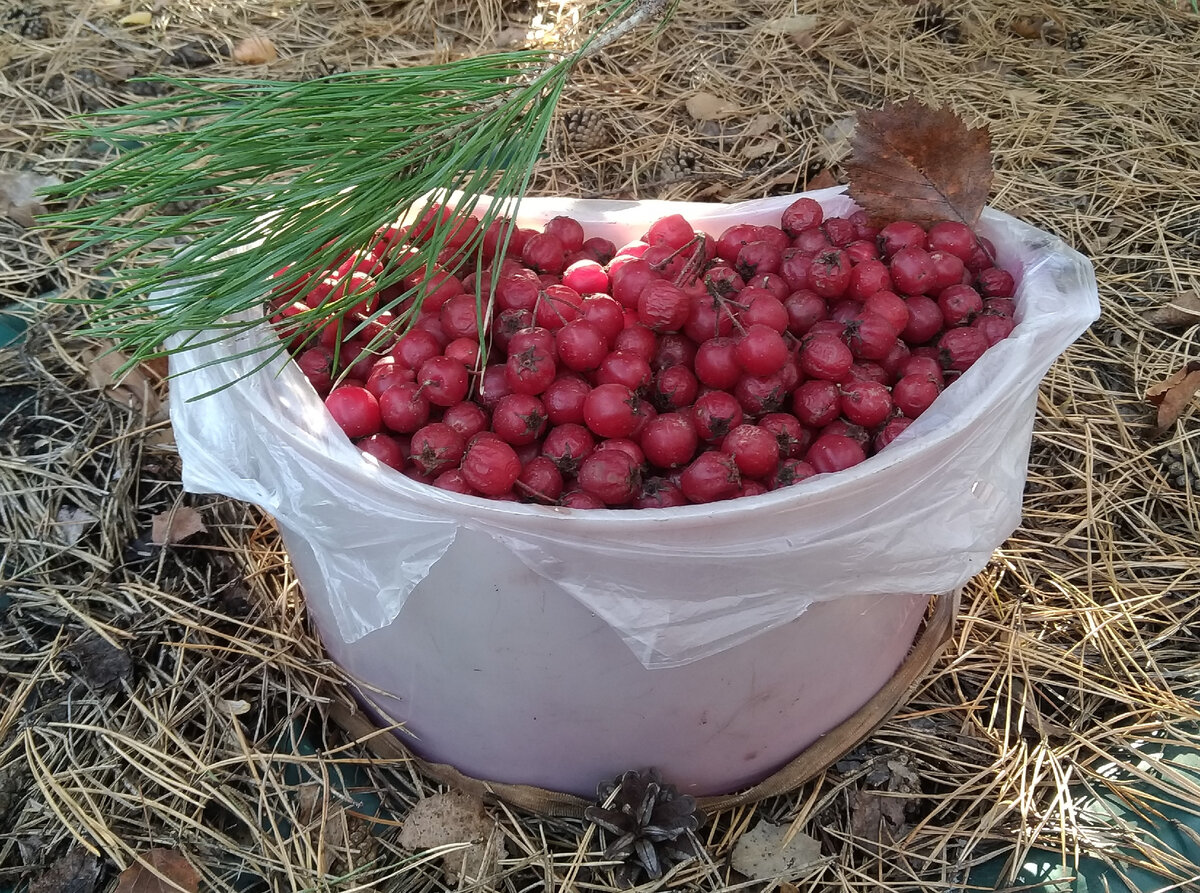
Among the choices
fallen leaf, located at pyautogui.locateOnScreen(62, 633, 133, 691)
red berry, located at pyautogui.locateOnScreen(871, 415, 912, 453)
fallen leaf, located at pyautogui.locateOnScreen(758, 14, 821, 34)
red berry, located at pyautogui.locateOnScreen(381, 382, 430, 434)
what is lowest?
fallen leaf, located at pyautogui.locateOnScreen(62, 633, 133, 691)

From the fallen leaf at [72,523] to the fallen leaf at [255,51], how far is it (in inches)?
70.1

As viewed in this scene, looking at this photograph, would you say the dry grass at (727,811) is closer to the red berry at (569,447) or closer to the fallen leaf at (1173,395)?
the fallen leaf at (1173,395)

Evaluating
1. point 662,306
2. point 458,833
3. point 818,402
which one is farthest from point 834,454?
point 458,833

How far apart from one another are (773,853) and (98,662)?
3.69 ft

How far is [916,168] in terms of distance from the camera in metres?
1.43

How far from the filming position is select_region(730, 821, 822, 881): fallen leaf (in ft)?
4.24

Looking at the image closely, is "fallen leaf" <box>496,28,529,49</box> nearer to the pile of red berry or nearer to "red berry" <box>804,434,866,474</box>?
the pile of red berry

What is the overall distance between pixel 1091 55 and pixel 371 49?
2.31 meters

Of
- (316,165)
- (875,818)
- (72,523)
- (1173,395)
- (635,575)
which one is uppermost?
(316,165)

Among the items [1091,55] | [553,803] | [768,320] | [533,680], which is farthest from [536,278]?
[1091,55]

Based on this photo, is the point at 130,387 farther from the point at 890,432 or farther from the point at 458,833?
the point at 890,432

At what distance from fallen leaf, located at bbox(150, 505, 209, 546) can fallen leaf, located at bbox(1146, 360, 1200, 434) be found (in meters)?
1.92

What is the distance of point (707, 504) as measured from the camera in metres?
0.99

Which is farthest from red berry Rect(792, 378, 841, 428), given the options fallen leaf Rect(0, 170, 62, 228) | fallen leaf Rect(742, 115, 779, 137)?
fallen leaf Rect(0, 170, 62, 228)
